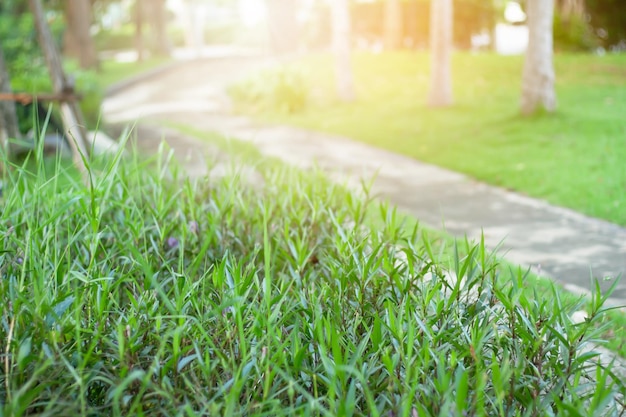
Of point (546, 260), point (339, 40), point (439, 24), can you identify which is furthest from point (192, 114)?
point (546, 260)

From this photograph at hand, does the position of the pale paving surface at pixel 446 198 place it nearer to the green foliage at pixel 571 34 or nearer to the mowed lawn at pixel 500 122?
the mowed lawn at pixel 500 122

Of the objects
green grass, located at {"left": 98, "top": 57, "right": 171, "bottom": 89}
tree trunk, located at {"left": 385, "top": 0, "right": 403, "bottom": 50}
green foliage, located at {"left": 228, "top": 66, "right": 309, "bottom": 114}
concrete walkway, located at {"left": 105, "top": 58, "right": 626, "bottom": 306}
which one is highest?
tree trunk, located at {"left": 385, "top": 0, "right": 403, "bottom": 50}

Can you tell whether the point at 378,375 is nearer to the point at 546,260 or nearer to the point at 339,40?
the point at 546,260

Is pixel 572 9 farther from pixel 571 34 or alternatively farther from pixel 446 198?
pixel 446 198

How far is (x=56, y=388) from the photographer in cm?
251

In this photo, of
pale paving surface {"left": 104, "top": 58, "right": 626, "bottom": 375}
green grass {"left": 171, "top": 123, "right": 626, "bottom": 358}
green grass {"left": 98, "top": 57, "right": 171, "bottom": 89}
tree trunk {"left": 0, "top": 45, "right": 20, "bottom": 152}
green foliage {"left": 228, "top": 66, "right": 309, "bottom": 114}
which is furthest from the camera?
green grass {"left": 98, "top": 57, "right": 171, "bottom": 89}

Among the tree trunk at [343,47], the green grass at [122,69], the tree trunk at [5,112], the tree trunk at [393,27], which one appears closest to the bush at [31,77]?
the tree trunk at [5,112]

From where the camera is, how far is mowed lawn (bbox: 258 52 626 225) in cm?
895

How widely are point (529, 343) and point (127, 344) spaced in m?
1.47

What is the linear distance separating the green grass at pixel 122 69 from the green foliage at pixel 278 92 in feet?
25.1

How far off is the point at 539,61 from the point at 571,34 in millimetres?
10820

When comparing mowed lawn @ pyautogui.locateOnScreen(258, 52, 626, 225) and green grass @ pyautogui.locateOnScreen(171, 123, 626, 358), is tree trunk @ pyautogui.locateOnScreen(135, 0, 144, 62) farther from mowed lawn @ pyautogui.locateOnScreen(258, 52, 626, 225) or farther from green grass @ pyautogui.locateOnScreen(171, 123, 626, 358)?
green grass @ pyautogui.locateOnScreen(171, 123, 626, 358)

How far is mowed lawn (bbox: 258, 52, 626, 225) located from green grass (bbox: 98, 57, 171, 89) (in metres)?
7.75

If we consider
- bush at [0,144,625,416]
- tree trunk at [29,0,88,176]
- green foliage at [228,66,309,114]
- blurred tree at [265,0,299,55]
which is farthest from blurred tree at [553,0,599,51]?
bush at [0,144,625,416]
